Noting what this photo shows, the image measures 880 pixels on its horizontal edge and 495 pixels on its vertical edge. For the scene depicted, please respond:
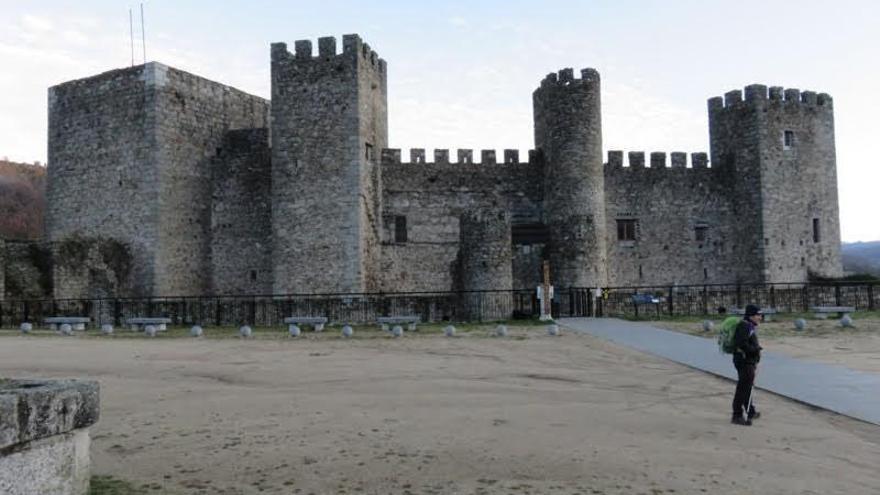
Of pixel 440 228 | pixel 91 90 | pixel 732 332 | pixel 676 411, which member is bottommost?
pixel 676 411

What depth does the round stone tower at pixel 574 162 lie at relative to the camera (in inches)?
1097

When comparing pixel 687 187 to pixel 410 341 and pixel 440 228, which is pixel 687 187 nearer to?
pixel 440 228

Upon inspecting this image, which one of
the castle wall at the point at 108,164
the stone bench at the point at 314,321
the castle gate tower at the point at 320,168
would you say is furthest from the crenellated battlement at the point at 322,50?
the stone bench at the point at 314,321

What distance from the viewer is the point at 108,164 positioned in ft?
89.3

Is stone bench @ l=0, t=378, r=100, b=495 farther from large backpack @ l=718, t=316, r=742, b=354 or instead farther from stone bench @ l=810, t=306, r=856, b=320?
stone bench @ l=810, t=306, r=856, b=320

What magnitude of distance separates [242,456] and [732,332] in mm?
5571

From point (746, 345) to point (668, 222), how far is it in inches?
960

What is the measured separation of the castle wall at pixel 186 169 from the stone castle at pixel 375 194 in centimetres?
6

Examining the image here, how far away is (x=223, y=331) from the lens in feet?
67.8

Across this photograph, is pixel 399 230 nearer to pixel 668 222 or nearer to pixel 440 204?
pixel 440 204

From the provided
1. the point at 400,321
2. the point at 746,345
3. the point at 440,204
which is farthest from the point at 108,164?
the point at 746,345

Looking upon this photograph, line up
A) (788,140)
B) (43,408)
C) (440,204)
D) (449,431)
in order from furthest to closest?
(788,140), (440,204), (449,431), (43,408)

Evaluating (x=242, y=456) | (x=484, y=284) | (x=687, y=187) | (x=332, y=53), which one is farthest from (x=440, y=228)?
(x=242, y=456)

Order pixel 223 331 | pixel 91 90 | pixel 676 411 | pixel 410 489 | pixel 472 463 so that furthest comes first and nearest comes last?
pixel 91 90
pixel 223 331
pixel 676 411
pixel 472 463
pixel 410 489
